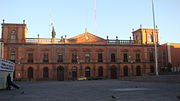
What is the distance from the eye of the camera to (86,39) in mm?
49344

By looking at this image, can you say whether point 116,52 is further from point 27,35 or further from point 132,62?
point 27,35

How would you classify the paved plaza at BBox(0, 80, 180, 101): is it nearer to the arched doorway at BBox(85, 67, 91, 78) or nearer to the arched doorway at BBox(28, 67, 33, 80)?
the arched doorway at BBox(28, 67, 33, 80)

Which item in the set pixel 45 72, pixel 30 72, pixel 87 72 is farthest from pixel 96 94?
pixel 30 72

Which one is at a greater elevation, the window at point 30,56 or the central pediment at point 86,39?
the central pediment at point 86,39

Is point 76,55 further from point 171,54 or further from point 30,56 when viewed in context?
point 171,54

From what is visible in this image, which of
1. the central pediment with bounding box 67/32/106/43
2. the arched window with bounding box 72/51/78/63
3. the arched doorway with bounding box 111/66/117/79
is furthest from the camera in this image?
the arched doorway with bounding box 111/66/117/79

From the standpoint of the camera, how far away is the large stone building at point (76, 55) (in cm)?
4550

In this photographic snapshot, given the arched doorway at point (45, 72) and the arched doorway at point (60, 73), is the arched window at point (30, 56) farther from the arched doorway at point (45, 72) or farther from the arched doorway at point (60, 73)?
the arched doorway at point (60, 73)

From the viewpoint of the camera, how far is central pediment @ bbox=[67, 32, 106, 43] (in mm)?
48875

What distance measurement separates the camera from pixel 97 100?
8.97 meters

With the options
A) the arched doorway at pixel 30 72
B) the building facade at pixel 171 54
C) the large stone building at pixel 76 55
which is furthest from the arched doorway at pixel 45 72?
the building facade at pixel 171 54

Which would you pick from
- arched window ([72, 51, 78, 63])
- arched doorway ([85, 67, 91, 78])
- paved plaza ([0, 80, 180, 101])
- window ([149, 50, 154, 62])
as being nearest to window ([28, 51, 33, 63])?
arched window ([72, 51, 78, 63])

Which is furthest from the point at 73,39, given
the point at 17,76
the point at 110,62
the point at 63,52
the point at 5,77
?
the point at 5,77

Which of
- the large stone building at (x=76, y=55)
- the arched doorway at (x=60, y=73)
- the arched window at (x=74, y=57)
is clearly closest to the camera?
the large stone building at (x=76, y=55)
